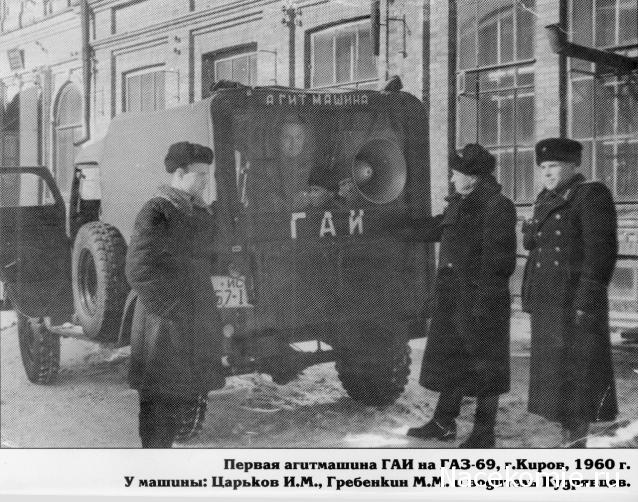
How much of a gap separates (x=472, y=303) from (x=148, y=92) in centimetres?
208

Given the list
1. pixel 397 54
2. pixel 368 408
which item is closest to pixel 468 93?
pixel 397 54

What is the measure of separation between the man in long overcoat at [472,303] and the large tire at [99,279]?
156cm

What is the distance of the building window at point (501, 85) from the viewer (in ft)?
11.9

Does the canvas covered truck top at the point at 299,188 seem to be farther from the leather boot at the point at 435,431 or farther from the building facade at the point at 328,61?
the leather boot at the point at 435,431

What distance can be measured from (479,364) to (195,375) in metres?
1.39

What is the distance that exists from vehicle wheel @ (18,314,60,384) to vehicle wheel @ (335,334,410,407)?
62.8 inches

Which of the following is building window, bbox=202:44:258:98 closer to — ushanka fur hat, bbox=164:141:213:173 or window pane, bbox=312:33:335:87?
window pane, bbox=312:33:335:87

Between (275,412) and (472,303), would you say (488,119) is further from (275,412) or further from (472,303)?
(275,412)

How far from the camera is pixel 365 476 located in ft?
11.6

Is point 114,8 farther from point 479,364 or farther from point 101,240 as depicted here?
point 479,364

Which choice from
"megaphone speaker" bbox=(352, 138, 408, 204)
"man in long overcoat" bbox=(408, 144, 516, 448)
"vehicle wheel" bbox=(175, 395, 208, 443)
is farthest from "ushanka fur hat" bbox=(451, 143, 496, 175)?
"vehicle wheel" bbox=(175, 395, 208, 443)

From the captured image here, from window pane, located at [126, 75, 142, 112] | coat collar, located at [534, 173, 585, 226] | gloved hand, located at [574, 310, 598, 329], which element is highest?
window pane, located at [126, 75, 142, 112]

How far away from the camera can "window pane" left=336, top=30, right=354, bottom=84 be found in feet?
13.0

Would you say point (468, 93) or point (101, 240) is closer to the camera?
point (101, 240)
